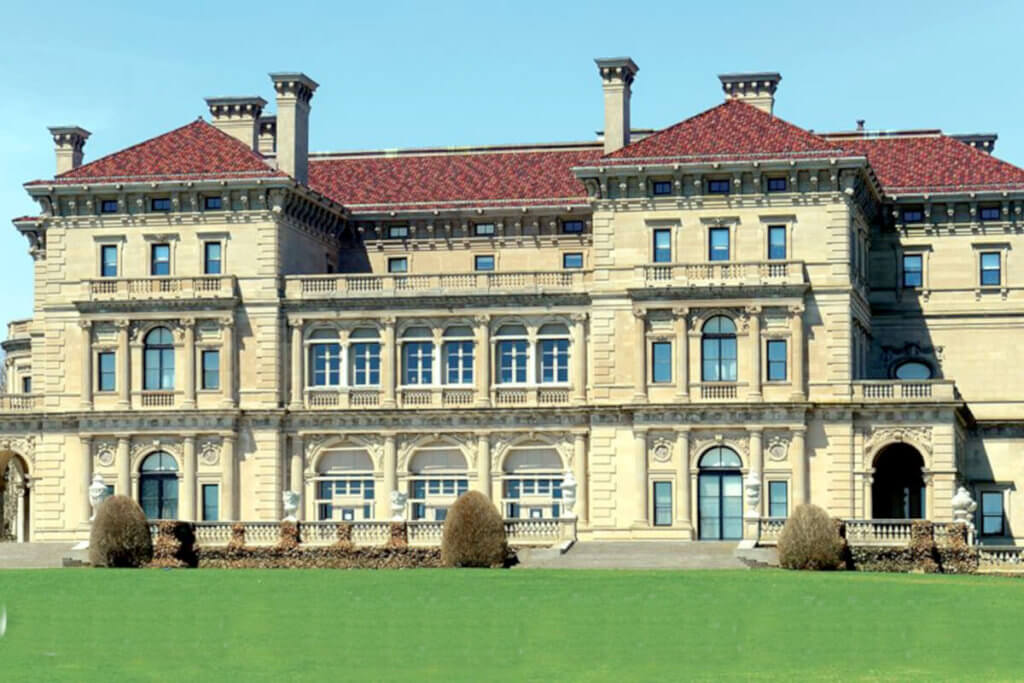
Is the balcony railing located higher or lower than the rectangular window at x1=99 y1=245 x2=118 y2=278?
Result: lower

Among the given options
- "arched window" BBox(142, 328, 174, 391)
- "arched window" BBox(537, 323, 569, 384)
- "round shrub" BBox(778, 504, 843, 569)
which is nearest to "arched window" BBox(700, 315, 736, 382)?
"arched window" BBox(537, 323, 569, 384)

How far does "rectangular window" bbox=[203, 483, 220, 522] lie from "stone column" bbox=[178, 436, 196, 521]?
43cm

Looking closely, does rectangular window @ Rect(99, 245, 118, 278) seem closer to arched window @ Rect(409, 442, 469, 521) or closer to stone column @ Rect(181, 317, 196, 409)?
stone column @ Rect(181, 317, 196, 409)

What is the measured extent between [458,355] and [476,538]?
17065 mm

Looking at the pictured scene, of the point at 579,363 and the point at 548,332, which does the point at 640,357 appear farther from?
the point at 548,332

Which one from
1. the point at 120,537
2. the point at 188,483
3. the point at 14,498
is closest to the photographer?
the point at 120,537

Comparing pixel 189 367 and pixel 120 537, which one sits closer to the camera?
pixel 120 537

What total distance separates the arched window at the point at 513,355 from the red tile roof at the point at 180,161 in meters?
9.47

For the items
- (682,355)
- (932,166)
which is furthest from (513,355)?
(932,166)

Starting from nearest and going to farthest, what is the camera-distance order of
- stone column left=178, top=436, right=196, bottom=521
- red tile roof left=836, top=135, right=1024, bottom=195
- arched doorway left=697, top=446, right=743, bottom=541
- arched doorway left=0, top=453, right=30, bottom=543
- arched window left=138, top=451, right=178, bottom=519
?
arched doorway left=697, top=446, right=743, bottom=541, stone column left=178, top=436, right=196, bottom=521, arched window left=138, top=451, right=178, bottom=519, red tile roof left=836, top=135, right=1024, bottom=195, arched doorway left=0, top=453, right=30, bottom=543

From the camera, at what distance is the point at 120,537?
6994 centimetres

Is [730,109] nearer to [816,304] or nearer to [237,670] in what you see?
[816,304]

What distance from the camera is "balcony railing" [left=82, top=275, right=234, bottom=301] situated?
3324 inches

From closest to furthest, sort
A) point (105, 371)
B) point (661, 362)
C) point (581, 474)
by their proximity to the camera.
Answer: point (661, 362), point (581, 474), point (105, 371)
